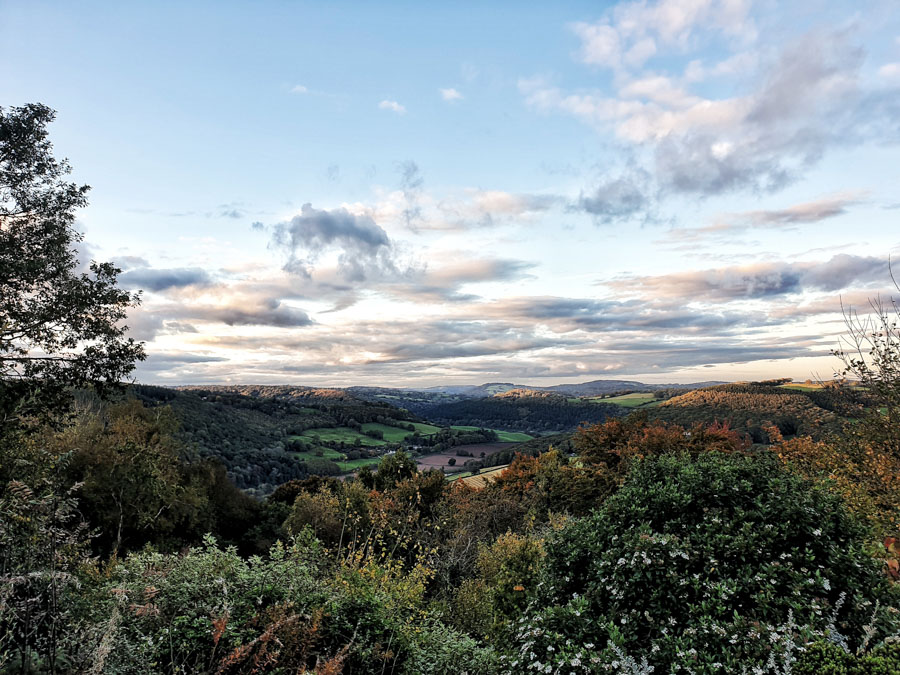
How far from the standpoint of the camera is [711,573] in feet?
17.9

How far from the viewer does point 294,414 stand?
118562 mm

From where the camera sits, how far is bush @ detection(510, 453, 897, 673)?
16.0 feet

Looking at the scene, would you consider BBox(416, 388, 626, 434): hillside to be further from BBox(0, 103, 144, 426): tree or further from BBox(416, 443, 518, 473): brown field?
BBox(0, 103, 144, 426): tree

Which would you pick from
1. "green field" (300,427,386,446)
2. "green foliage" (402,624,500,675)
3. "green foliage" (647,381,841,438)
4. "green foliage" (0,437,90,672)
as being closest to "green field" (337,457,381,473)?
"green field" (300,427,386,446)

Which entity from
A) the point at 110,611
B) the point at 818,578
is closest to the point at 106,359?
the point at 110,611

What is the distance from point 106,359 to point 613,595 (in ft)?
54.0

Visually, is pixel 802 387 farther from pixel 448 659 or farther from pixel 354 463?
pixel 448 659

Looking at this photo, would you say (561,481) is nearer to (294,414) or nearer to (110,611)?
(110,611)

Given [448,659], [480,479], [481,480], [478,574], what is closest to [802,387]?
[480,479]

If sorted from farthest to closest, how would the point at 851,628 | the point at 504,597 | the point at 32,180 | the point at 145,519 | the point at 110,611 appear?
the point at 145,519, the point at 32,180, the point at 504,597, the point at 110,611, the point at 851,628

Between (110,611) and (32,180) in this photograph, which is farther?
(32,180)

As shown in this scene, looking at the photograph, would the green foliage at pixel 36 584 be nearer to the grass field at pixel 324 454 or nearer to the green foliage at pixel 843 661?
the green foliage at pixel 843 661

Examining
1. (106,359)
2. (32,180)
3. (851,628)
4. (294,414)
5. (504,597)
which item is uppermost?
(32,180)

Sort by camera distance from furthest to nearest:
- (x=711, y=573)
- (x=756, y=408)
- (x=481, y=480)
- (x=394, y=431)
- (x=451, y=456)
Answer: (x=394, y=431)
(x=451, y=456)
(x=756, y=408)
(x=481, y=480)
(x=711, y=573)
